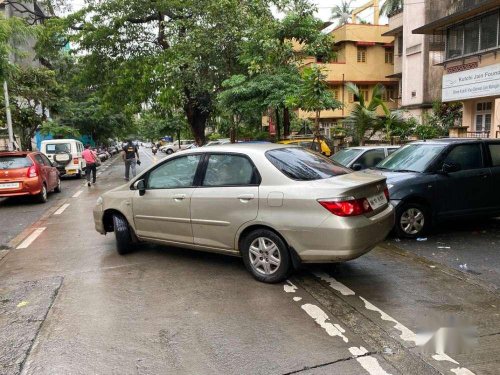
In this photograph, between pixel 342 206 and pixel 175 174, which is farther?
pixel 175 174

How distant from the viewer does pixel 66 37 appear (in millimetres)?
22562

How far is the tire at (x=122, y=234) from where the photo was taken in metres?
6.39

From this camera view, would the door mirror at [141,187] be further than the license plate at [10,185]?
No

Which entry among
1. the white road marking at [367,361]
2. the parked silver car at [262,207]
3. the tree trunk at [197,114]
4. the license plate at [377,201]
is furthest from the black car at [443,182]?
the tree trunk at [197,114]

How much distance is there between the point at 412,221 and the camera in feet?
23.7

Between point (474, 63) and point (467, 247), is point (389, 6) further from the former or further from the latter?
point (467, 247)

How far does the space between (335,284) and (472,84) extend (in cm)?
1634

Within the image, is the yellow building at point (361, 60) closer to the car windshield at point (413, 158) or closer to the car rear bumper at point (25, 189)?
the car rear bumper at point (25, 189)

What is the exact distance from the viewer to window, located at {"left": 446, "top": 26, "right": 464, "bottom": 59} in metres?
19.0

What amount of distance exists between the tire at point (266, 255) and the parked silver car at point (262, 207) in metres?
0.01

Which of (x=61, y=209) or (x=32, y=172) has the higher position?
(x=32, y=172)

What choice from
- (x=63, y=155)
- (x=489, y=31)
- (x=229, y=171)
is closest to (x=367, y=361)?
(x=229, y=171)

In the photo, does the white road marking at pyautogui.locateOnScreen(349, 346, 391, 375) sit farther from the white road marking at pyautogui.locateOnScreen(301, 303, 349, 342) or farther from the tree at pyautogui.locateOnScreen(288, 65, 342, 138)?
the tree at pyautogui.locateOnScreen(288, 65, 342, 138)

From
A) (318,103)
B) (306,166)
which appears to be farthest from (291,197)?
(318,103)
